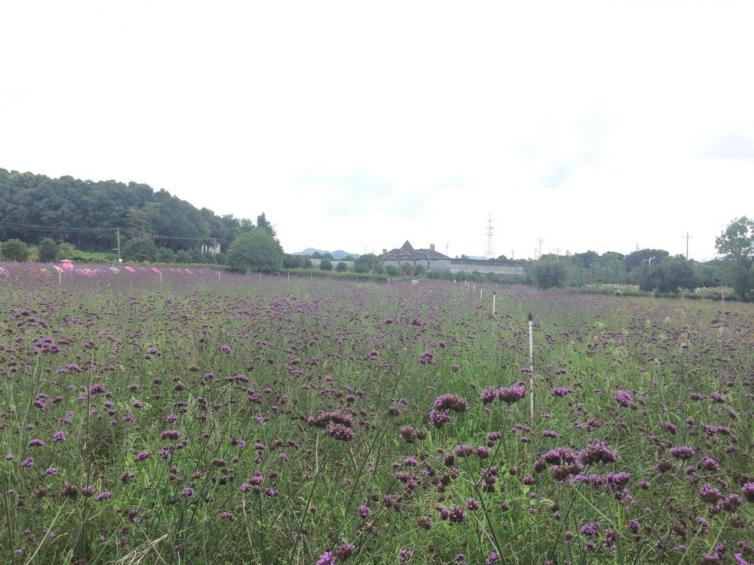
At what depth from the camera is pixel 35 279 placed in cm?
1053

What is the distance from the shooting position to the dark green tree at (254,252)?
3759 centimetres

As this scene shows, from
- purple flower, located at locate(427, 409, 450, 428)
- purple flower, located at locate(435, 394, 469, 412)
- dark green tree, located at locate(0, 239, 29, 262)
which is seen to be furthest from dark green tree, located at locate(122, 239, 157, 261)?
purple flower, located at locate(435, 394, 469, 412)

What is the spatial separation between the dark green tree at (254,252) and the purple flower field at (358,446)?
30.0m

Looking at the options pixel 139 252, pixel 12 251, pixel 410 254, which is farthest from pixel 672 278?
pixel 410 254

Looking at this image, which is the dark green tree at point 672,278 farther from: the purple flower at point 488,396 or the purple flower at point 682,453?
the purple flower at point 488,396

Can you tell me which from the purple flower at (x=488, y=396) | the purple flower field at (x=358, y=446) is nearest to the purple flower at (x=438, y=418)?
the purple flower field at (x=358, y=446)

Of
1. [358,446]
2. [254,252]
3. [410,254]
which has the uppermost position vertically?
[410,254]

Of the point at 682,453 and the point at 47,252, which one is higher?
the point at 47,252

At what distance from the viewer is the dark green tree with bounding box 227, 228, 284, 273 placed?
123 ft

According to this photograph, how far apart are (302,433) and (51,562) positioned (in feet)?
4.51

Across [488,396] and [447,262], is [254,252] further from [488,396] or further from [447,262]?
[447,262]

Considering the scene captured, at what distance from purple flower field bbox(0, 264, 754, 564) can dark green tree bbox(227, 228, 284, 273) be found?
30.0 m

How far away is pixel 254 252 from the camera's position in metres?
37.8

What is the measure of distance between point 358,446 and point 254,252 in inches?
1439
